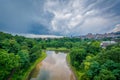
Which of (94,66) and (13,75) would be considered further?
(13,75)

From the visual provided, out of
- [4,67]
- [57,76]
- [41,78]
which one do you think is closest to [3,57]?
[4,67]

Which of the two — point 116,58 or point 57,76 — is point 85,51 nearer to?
point 57,76

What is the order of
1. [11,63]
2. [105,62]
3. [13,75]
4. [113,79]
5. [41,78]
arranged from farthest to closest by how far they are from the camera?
[41,78] < [13,75] < [11,63] < [105,62] < [113,79]

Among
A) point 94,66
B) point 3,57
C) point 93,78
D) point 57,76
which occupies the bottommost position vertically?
point 57,76

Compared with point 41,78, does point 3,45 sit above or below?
above

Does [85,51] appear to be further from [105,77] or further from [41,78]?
[105,77]

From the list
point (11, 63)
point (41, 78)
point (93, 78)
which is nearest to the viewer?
point (93, 78)

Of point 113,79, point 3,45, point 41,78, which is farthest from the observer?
point 3,45

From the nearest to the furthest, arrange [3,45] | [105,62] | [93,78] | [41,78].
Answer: [93,78] < [105,62] < [41,78] < [3,45]

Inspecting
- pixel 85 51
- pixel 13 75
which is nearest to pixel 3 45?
pixel 13 75
